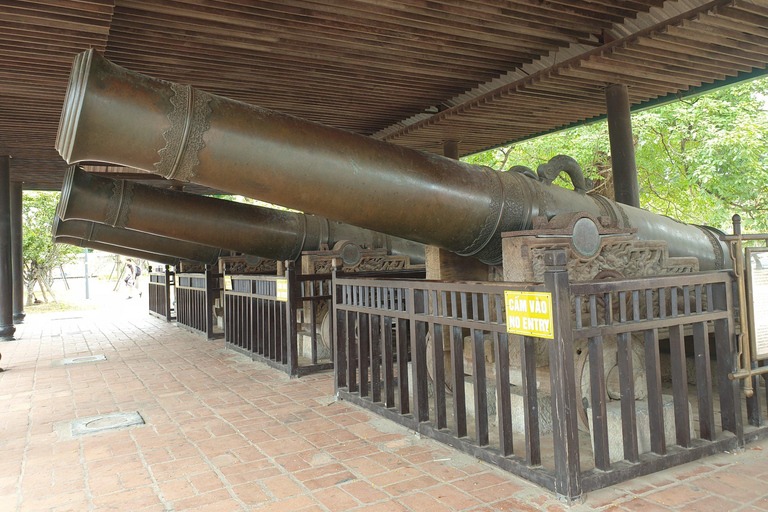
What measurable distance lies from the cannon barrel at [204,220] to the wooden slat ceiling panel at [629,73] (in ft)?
6.23

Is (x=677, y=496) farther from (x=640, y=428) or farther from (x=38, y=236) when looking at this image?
(x=38, y=236)

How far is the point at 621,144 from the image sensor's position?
20.6 ft

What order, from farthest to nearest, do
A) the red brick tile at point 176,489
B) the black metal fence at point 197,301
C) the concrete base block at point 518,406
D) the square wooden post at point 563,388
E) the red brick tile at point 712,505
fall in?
the black metal fence at point 197,301
the concrete base block at point 518,406
the red brick tile at point 176,489
the square wooden post at point 563,388
the red brick tile at point 712,505

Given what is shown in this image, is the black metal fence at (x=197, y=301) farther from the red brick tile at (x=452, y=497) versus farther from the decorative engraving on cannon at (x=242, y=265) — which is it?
the red brick tile at (x=452, y=497)

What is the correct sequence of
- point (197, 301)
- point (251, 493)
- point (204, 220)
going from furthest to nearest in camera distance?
1. point (197, 301)
2. point (204, 220)
3. point (251, 493)

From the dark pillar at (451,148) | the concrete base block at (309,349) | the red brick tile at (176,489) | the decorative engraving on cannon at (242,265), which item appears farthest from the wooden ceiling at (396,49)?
the red brick tile at (176,489)

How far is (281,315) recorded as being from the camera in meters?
5.76

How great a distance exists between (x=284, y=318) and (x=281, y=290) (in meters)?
0.32

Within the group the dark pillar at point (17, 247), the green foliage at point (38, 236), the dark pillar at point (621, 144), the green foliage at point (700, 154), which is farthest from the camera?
the green foliage at point (38, 236)

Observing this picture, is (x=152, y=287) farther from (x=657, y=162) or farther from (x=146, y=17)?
(x=657, y=162)

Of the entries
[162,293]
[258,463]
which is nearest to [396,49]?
[258,463]

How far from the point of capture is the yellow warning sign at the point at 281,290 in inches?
217

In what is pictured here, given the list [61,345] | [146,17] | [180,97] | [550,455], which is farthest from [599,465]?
[61,345]

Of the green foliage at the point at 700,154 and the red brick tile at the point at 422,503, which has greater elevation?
the green foliage at the point at 700,154
